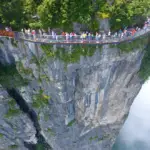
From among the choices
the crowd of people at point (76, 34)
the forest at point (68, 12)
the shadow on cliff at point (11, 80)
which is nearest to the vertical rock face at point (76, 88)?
the shadow on cliff at point (11, 80)

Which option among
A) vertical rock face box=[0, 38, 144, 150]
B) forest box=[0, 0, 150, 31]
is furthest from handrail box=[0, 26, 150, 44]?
forest box=[0, 0, 150, 31]

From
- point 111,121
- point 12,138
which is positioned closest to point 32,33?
point 12,138

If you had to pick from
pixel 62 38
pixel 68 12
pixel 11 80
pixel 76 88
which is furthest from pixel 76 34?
pixel 11 80

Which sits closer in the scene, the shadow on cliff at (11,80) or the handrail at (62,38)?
the handrail at (62,38)

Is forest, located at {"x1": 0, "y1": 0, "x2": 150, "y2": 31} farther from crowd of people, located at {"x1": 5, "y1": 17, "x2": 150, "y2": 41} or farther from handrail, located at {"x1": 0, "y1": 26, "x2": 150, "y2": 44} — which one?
handrail, located at {"x1": 0, "y1": 26, "x2": 150, "y2": 44}

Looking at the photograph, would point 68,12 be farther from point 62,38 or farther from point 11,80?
point 11,80

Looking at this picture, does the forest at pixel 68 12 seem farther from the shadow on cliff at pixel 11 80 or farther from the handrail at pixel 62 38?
the shadow on cliff at pixel 11 80
